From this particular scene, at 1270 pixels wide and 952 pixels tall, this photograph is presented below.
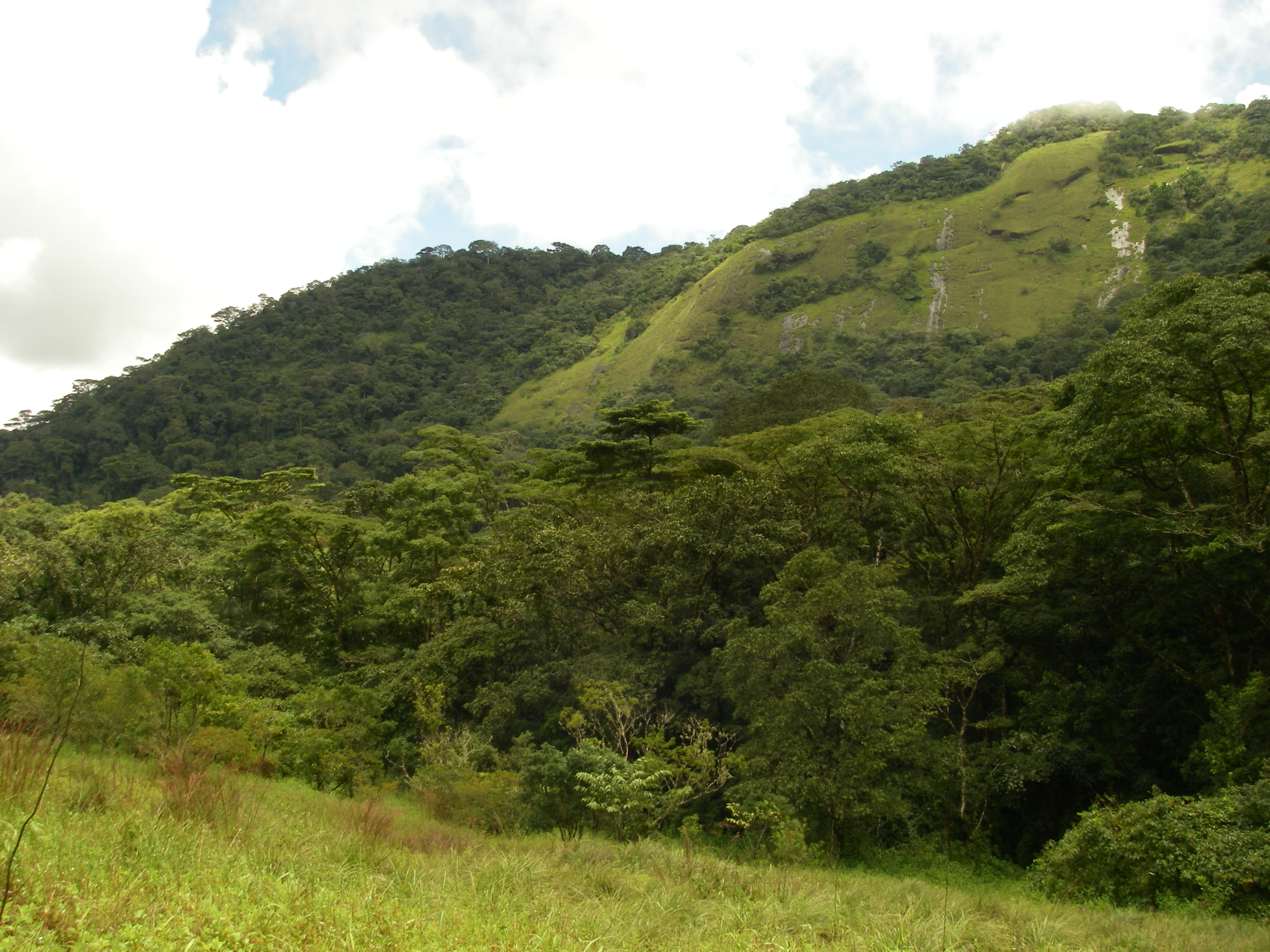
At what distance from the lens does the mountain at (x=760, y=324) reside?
6700 cm

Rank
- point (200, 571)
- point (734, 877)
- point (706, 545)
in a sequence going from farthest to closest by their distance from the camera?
1. point (200, 571)
2. point (706, 545)
3. point (734, 877)

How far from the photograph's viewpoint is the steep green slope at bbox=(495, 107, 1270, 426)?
63125 millimetres

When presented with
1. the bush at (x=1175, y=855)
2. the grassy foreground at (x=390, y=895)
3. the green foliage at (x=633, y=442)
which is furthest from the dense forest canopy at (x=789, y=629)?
the grassy foreground at (x=390, y=895)

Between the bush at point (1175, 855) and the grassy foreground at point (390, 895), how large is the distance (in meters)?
1.14

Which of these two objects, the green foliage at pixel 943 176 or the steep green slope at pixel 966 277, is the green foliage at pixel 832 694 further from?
the green foliage at pixel 943 176

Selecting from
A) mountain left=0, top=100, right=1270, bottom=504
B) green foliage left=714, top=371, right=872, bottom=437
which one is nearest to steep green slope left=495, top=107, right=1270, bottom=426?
mountain left=0, top=100, right=1270, bottom=504

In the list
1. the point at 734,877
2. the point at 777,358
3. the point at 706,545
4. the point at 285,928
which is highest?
the point at 777,358

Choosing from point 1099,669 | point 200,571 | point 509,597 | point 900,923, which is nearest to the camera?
point 900,923

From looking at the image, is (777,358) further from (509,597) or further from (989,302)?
(509,597)

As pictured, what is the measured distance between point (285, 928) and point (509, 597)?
52.9 feet

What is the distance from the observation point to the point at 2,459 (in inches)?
3211

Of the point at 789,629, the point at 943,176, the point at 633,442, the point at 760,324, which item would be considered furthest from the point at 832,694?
the point at 943,176

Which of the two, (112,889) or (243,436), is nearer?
(112,889)

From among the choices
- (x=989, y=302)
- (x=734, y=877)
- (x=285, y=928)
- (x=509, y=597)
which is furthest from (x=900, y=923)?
(x=989, y=302)
